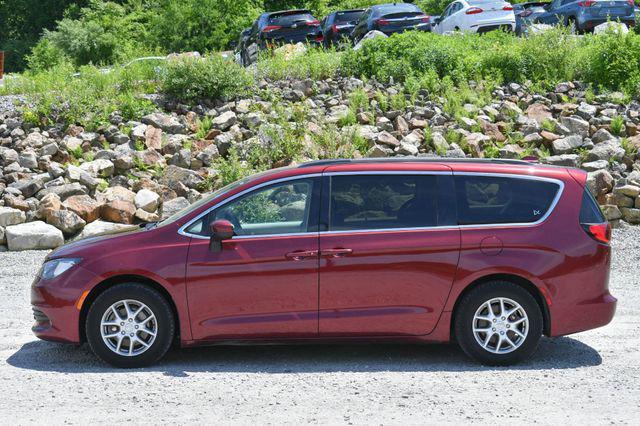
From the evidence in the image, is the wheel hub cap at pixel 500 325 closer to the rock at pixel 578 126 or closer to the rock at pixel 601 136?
the rock at pixel 601 136

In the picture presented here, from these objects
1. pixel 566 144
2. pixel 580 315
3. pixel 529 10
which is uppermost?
pixel 529 10

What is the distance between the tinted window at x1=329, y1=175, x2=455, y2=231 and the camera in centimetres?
755

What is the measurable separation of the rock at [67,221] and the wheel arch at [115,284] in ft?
19.8

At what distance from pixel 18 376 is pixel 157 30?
98.9 feet

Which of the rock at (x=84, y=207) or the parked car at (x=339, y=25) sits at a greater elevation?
the parked car at (x=339, y=25)

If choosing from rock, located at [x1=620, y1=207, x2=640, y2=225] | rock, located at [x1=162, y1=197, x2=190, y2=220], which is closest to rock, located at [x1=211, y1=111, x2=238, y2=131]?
rock, located at [x1=162, y1=197, x2=190, y2=220]

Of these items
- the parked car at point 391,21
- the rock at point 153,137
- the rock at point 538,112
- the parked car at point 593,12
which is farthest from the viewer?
the parked car at point 391,21

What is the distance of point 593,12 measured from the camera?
26.7 metres

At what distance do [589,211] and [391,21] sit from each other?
2023 cm

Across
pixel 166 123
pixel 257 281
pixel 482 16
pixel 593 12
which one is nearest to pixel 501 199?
pixel 257 281

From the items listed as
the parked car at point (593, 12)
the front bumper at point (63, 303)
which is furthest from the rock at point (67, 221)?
the parked car at point (593, 12)

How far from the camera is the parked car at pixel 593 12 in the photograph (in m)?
26.3

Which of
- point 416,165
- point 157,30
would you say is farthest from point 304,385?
point 157,30

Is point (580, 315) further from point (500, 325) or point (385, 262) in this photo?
point (385, 262)
